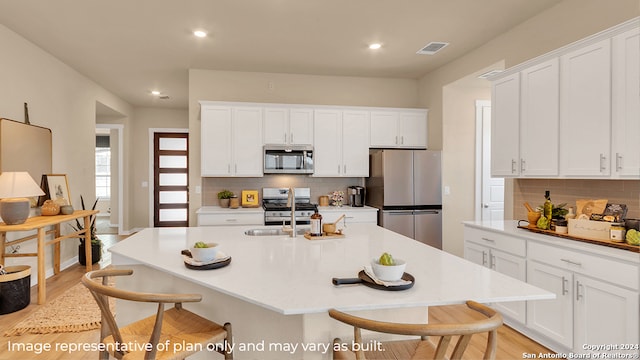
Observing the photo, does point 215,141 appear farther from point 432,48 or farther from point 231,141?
point 432,48

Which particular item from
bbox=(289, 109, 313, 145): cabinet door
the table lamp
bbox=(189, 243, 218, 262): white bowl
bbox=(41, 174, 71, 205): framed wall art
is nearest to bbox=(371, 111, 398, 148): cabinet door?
bbox=(289, 109, 313, 145): cabinet door

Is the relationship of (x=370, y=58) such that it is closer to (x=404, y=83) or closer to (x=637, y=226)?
(x=404, y=83)

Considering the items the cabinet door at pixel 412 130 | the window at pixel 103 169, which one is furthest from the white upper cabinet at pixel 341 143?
the window at pixel 103 169

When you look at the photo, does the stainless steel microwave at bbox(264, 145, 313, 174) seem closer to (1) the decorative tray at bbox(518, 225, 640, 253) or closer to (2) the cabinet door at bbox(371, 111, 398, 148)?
(2) the cabinet door at bbox(371, 111, 398, 148)

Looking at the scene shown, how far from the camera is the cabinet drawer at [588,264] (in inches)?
82.2

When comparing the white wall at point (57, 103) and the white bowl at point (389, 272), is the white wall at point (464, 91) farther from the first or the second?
the white wall at point (57, 103)

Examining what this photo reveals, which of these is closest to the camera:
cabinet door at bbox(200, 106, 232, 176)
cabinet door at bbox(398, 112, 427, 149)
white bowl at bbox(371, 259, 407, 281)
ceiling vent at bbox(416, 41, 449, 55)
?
white bowl at bbox(371, 259, 407, 281)

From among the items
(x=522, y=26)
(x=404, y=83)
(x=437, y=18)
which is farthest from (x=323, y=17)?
(x=404, y=83)

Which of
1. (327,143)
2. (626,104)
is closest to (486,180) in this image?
(327,143)

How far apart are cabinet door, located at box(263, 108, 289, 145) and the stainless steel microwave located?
0.33 ft

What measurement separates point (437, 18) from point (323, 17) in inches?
43.4

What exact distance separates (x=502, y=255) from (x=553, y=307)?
0.55 meters

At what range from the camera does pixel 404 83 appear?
5.60 meters

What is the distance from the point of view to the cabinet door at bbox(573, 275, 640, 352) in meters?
2.08
